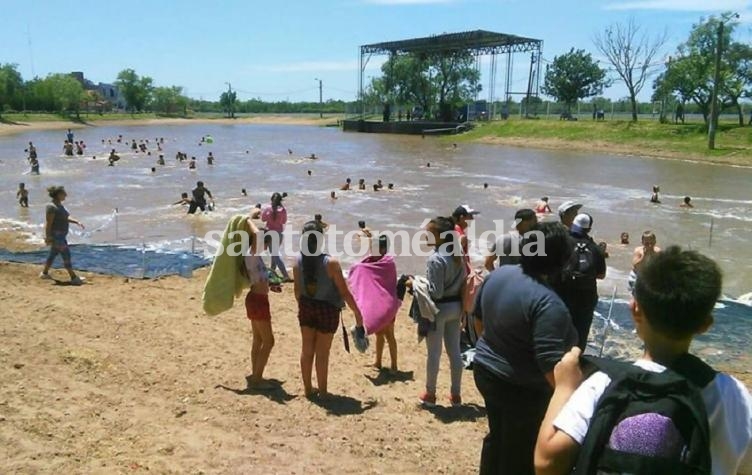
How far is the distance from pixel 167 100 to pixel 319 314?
518ft

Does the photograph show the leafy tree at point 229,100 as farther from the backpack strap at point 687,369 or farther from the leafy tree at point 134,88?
the backpack strap at point 687,369

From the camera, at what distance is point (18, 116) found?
92250mm

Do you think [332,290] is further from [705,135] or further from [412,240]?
[705,135]

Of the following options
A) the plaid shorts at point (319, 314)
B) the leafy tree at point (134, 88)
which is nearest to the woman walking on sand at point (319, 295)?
the plaid shorts at point (319, 314)

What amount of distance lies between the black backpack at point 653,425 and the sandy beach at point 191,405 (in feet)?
9.46

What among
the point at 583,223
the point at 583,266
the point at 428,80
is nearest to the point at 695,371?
the point at 583,266

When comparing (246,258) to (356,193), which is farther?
(356,193)

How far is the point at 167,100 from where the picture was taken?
5935 inches

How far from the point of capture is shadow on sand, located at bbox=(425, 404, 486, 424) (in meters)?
5.32

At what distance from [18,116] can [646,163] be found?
88909 mm

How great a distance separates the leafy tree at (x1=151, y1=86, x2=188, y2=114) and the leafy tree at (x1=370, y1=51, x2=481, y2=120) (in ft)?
235

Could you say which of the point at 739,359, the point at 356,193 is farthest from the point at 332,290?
the point at 356,193

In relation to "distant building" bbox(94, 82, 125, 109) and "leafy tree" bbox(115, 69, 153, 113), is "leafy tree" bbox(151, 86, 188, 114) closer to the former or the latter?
"leafy tree" bbox(115, 69, 153, 113)

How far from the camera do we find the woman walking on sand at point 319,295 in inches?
201
